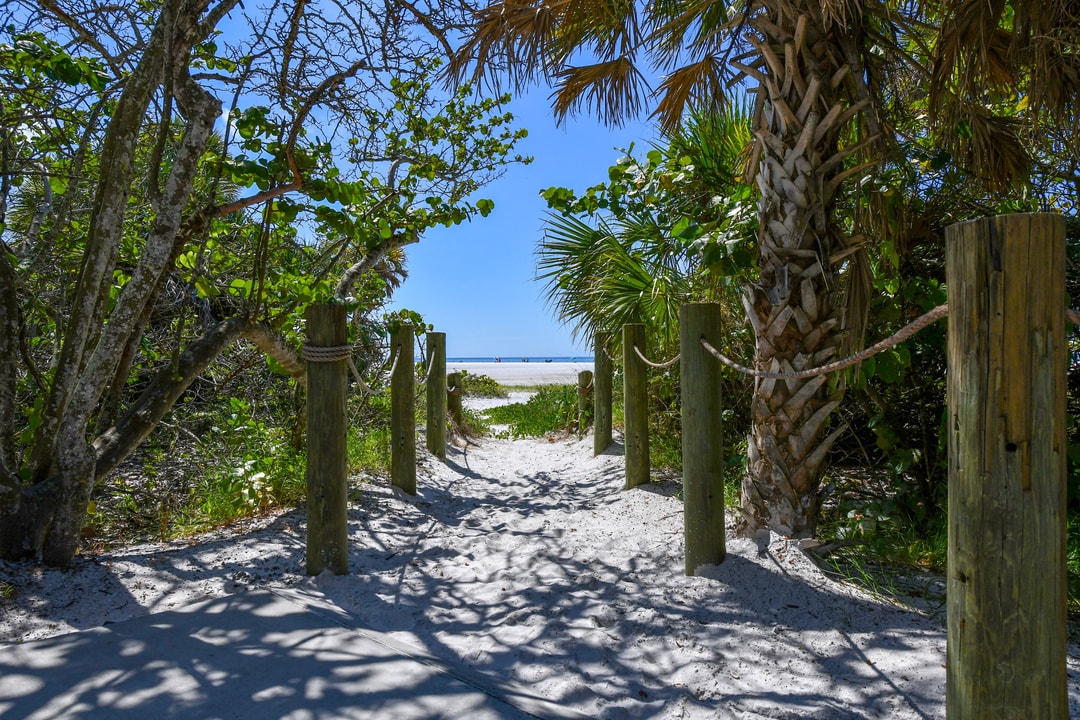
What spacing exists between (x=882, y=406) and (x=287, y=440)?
193 inches

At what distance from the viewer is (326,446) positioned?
135 inches

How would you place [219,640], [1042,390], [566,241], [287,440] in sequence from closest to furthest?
1. [1042,390]
2. [219,640]
3. [287,440]
4. [566,241]

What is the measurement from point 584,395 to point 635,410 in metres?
3.13

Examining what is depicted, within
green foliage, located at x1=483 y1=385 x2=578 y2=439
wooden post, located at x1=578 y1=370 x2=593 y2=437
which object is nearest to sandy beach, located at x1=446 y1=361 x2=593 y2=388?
green foliage, located at x1=483 y1=385 x2=578 y2=439

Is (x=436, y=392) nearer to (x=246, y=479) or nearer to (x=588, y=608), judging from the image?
(x=246, y=479)

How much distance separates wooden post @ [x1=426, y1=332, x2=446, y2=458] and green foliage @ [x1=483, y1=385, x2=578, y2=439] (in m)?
2.86

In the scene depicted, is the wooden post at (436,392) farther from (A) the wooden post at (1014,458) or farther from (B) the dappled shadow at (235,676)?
(A) the wooden post at (1014,458)

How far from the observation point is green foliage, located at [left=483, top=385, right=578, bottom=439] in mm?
9969

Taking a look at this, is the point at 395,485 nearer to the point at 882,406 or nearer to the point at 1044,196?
the point at 882,406

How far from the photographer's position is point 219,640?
2592 mm

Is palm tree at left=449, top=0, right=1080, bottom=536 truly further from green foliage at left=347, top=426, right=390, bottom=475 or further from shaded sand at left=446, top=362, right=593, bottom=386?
shaded sand at left=446, top=362, right=593, bottom=386

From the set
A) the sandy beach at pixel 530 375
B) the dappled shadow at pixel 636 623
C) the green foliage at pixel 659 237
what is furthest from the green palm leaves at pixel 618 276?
the sandy beach at pixel 530 375

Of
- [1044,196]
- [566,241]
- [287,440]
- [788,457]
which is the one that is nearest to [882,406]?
[788,457]

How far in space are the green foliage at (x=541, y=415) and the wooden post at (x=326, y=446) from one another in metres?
6.14
